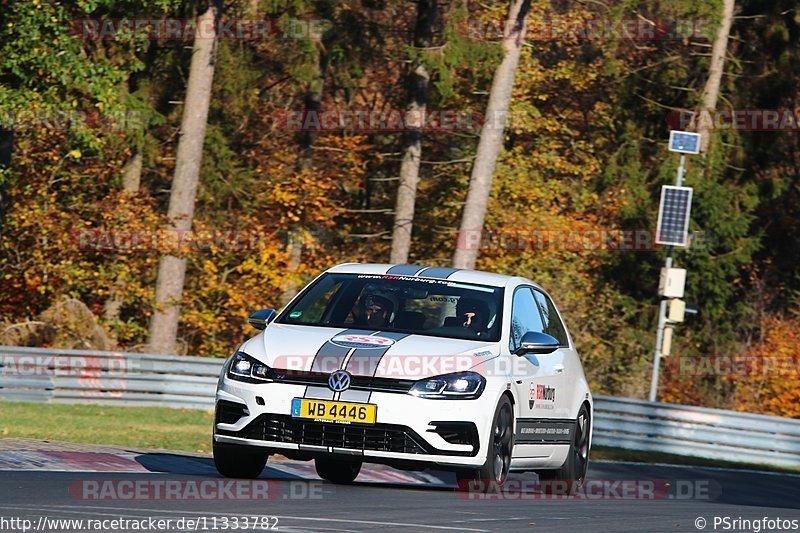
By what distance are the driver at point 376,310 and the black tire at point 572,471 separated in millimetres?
2145

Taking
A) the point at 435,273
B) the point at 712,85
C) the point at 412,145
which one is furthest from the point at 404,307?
the point at 712,85

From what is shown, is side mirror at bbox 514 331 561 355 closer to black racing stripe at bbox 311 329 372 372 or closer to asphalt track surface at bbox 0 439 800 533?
asphalt track surface at bbox 0 439 800 533

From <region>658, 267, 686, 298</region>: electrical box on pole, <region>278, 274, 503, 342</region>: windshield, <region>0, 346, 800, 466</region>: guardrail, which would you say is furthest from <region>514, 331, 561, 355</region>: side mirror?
<region>658, 267, 686, 298</region>: electrical box on pole

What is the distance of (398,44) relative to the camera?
121ft

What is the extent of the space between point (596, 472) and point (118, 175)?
56.5 ft

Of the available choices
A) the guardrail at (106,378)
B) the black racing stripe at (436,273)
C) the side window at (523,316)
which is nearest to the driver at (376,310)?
the black racing stripe at (436,273)

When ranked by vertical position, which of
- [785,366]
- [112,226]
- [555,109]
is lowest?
[785,366]

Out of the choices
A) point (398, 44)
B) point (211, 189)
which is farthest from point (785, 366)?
point (211, 189)

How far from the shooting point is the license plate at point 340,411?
10281 mm

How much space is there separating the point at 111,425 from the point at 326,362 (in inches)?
410

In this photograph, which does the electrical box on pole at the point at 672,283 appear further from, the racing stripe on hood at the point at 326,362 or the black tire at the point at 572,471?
the racing stripe on hood at the point at 326,362

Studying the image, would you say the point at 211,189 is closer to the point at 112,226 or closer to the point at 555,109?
the point at 112,226

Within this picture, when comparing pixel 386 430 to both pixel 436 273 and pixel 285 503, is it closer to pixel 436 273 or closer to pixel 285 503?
pixel 285 503

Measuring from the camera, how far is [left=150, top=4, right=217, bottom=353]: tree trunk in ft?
97.4
